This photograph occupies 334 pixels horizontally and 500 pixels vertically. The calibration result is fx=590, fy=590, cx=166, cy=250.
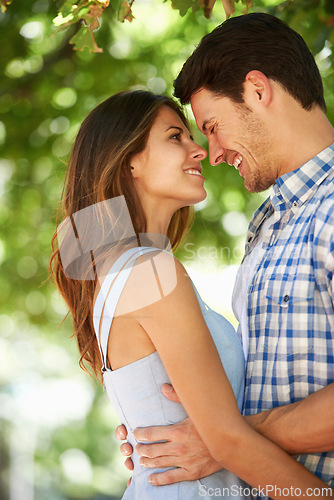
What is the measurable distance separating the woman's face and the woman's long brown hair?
0.04 meters

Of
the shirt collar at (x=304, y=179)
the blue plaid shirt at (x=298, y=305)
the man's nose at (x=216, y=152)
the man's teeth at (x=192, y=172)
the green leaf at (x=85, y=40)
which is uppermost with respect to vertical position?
the green leaf at (x=85, y=40)

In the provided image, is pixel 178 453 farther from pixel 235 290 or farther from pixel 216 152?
pixel 216 152

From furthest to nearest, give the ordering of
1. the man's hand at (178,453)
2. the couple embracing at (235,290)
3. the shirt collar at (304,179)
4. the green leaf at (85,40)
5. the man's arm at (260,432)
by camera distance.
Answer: the green leaf at (85,40), the shirt collar at (304,179), the man's hand at (178,453), the couple embracing at (235,290), the man's arm at (260,432)

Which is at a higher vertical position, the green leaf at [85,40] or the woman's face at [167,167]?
the green leaf at [85,40]

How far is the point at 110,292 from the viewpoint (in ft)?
6.53

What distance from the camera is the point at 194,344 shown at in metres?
1.83

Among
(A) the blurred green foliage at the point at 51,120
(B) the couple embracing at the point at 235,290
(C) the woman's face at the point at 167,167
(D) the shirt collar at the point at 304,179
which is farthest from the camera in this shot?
(A) the blurred green foliage at the point at 51,120

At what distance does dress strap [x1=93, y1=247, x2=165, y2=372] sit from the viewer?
1.96 m

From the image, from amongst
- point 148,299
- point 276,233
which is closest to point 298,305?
point 276,233

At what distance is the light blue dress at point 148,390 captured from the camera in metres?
1.91

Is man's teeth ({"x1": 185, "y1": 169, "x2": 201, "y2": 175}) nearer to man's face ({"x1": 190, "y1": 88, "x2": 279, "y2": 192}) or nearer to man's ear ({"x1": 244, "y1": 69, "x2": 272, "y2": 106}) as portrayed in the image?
man's face ({"x1": 190, "y1": 88, "x2": 279, "y2": 192})

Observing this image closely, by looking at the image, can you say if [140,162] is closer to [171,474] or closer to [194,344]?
[194,344]

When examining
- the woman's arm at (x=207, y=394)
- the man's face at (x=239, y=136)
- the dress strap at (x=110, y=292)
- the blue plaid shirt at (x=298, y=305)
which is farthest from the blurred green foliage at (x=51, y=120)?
the woman's arm at (x=207, y=394)

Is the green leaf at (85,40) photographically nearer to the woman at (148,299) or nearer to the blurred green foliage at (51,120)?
the woman at (148,299)
